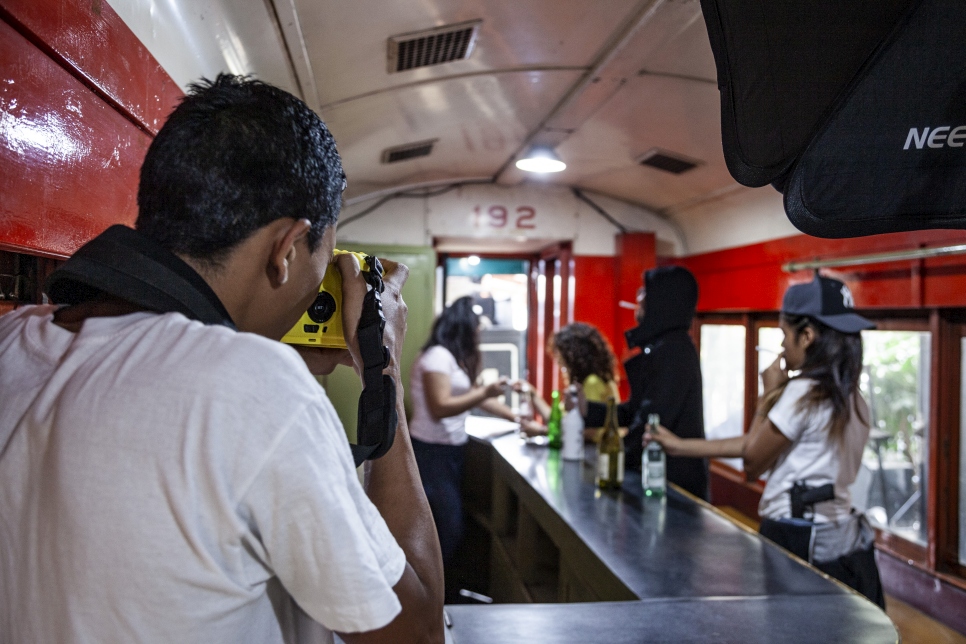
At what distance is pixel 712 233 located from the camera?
5.71m

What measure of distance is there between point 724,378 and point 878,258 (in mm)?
2249

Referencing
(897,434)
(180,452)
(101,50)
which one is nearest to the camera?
(180,452)

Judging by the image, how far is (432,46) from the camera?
2.87 metres

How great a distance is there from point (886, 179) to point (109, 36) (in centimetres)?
134

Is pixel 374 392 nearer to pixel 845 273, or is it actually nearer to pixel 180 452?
pixel 180 452

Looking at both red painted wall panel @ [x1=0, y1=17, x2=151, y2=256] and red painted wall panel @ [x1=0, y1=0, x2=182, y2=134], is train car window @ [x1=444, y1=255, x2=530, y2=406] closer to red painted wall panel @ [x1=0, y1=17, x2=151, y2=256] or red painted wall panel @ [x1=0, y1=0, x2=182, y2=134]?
red painted wall panel @ [x1=0, y1=0, x2=182, y2=134]

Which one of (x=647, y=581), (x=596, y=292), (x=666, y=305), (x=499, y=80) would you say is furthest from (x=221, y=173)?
(x=596, y=292)

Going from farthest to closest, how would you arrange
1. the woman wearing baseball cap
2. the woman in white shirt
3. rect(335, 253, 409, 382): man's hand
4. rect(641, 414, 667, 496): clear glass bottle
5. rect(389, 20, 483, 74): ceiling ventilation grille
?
the woman in white shirt, rect(389, 20, 483, 74): ceiling ventilation grille, rect(641, 414, 667, 496): clear glass bottle, the woman wearing baseball cap, rect(335, 253, 409, 382): man's hand

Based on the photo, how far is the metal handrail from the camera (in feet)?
11.3

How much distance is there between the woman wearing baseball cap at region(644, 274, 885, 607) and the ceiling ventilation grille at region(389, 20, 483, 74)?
1644 mm

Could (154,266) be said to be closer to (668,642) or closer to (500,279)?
(668,642)

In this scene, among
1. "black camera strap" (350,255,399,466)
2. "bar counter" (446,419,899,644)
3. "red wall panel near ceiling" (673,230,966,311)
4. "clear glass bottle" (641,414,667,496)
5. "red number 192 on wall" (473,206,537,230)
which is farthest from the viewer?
"red number 192 on wall" (473,206,537,230)

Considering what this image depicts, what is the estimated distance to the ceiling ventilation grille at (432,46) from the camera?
8.97ft

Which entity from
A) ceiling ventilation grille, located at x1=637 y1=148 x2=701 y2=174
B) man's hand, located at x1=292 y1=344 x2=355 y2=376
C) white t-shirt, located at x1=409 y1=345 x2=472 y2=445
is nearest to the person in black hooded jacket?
white t-shirt, located at x1=409 y1=345 x2=472 y2=445
